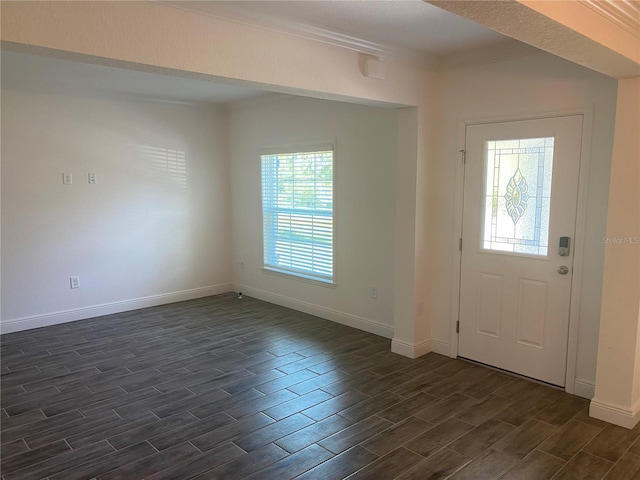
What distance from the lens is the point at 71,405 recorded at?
3180 mm

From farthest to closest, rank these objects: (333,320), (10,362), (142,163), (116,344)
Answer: (142,163) < (333,320) < (116,344) < (10,362)

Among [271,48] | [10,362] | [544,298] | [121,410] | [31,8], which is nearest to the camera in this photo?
[31,8]

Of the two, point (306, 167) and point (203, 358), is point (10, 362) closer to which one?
point (203, 358)

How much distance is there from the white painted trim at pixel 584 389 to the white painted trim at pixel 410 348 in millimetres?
1215

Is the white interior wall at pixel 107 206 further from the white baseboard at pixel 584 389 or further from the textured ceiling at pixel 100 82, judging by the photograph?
the white baseboard at pixel 584 389

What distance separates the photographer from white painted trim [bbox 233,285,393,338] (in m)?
4.61

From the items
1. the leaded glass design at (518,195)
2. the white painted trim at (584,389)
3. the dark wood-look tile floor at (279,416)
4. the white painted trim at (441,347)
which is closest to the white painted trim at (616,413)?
the dark wood-look tile floor at (279,416)

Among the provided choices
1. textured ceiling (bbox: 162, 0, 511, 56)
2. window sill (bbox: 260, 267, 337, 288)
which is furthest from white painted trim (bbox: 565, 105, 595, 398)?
window sill (bbox: 260, 267, 337, 288)

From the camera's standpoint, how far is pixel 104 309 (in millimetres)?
5320

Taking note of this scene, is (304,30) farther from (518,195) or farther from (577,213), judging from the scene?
(577,213)

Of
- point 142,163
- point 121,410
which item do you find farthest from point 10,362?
point 142,163

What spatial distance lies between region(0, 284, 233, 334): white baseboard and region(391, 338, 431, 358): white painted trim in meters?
3.08

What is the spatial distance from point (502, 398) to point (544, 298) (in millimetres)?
814

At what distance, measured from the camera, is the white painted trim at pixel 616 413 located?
2.84m
